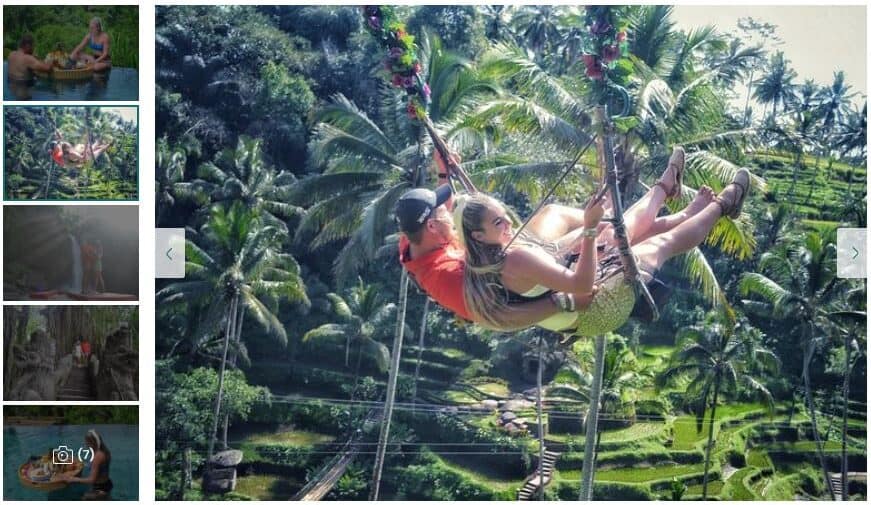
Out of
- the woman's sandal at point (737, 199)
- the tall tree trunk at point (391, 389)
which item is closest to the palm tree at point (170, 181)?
the tall tree trunk at point (391, 389)

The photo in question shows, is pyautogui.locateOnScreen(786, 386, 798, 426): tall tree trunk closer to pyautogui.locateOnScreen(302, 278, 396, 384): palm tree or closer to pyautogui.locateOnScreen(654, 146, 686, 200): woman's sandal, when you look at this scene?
pyautogui.locateOnScreen(654, 146, 686, 200): woman's sandal

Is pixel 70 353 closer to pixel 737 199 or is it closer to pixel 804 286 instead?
pixel 737 199

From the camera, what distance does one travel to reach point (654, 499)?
325 inches

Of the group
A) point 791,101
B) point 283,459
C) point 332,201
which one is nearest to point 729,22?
point 791,101

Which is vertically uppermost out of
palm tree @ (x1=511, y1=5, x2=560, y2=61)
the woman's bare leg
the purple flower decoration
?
palm tree @ (x1=511, y1=5, x2=560, y2=61)

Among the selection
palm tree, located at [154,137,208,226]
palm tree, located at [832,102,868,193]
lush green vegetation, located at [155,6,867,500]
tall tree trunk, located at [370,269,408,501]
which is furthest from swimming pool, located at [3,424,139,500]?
palm tree, located at [832,102,868,193]

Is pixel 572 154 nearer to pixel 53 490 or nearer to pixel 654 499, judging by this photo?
pixel 654 499

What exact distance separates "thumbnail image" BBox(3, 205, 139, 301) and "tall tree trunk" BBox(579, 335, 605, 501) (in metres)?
3.39

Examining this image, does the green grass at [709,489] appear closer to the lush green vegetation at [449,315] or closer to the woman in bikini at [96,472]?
the lush green vegetation at [449,315]

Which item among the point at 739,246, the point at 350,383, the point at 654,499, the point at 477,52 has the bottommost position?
the point at 654,499

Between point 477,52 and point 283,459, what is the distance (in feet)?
11.7

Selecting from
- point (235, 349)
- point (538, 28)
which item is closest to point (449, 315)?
point (235, 349)

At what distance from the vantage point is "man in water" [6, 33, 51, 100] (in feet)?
25.3

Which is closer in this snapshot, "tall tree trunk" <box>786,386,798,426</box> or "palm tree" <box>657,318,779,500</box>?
"palm tree" <box>657,318,779,500</box>
